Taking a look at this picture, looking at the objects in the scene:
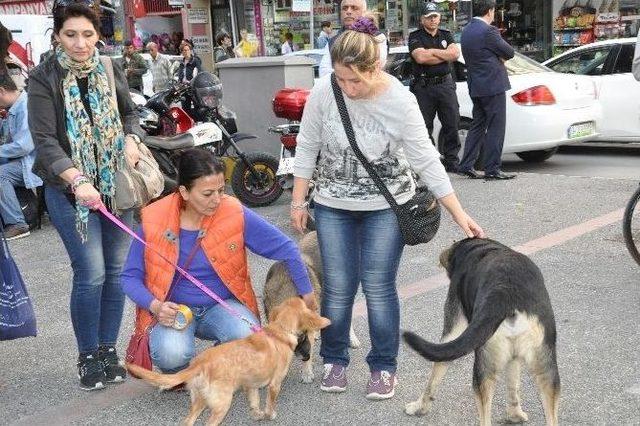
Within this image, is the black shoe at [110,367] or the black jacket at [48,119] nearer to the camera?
the black jacket at [48,119]

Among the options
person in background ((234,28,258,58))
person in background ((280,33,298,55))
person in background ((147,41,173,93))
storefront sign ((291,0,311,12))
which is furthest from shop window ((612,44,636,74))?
person in background ((280,33,298,55))

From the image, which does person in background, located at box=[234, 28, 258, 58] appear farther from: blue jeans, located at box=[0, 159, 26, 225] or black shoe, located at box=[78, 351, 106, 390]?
black shoe, located at box=[78, 351, 106, 390]

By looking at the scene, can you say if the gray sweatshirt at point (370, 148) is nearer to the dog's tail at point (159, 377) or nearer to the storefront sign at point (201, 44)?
the dog's tail at point (159, 377)

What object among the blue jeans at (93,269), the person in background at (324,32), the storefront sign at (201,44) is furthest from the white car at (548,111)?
the storefront sign at (201,44)

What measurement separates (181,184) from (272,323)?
0.75 m

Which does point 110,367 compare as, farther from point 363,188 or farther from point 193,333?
point 363,188

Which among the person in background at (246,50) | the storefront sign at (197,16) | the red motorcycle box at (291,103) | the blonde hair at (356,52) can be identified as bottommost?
the red motorcycle box at (291,103)

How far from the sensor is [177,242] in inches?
149

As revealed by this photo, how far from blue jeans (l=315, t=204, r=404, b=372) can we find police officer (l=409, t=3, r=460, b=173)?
17.9 feet

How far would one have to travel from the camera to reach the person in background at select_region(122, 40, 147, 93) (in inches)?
687

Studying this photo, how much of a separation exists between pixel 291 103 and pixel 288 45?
1465cm

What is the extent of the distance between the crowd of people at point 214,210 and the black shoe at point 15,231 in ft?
13.5

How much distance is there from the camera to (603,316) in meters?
4.84

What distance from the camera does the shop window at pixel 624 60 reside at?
10391mm
